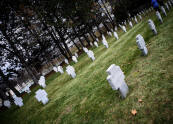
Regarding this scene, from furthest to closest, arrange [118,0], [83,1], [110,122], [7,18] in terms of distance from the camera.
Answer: [118,0]
[83,1]
[7,18]
[110,122]

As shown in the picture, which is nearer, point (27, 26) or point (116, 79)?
point (116, 79)

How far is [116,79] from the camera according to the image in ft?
12.0

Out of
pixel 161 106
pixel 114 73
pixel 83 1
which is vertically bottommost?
pixel 161 106

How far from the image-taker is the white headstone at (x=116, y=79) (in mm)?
3511

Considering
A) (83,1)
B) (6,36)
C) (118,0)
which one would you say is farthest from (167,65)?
(118,0)

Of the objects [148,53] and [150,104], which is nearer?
[150,104]

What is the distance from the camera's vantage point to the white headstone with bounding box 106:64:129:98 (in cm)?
351

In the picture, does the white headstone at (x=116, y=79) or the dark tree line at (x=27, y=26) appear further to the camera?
the dark tree line at (x=27, y=26)

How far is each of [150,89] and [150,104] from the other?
24.0 inches

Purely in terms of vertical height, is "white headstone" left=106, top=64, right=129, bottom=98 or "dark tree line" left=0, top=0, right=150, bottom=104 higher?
"dark tree line" left=0, top=0, right=150, bottom=104

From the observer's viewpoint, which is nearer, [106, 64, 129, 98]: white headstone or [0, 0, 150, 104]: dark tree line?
[106, 64, 129, 98]: white headstone

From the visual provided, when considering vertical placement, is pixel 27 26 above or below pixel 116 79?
above

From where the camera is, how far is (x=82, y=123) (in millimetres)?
4039

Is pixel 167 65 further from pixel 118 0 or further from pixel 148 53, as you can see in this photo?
pixel 118 0
